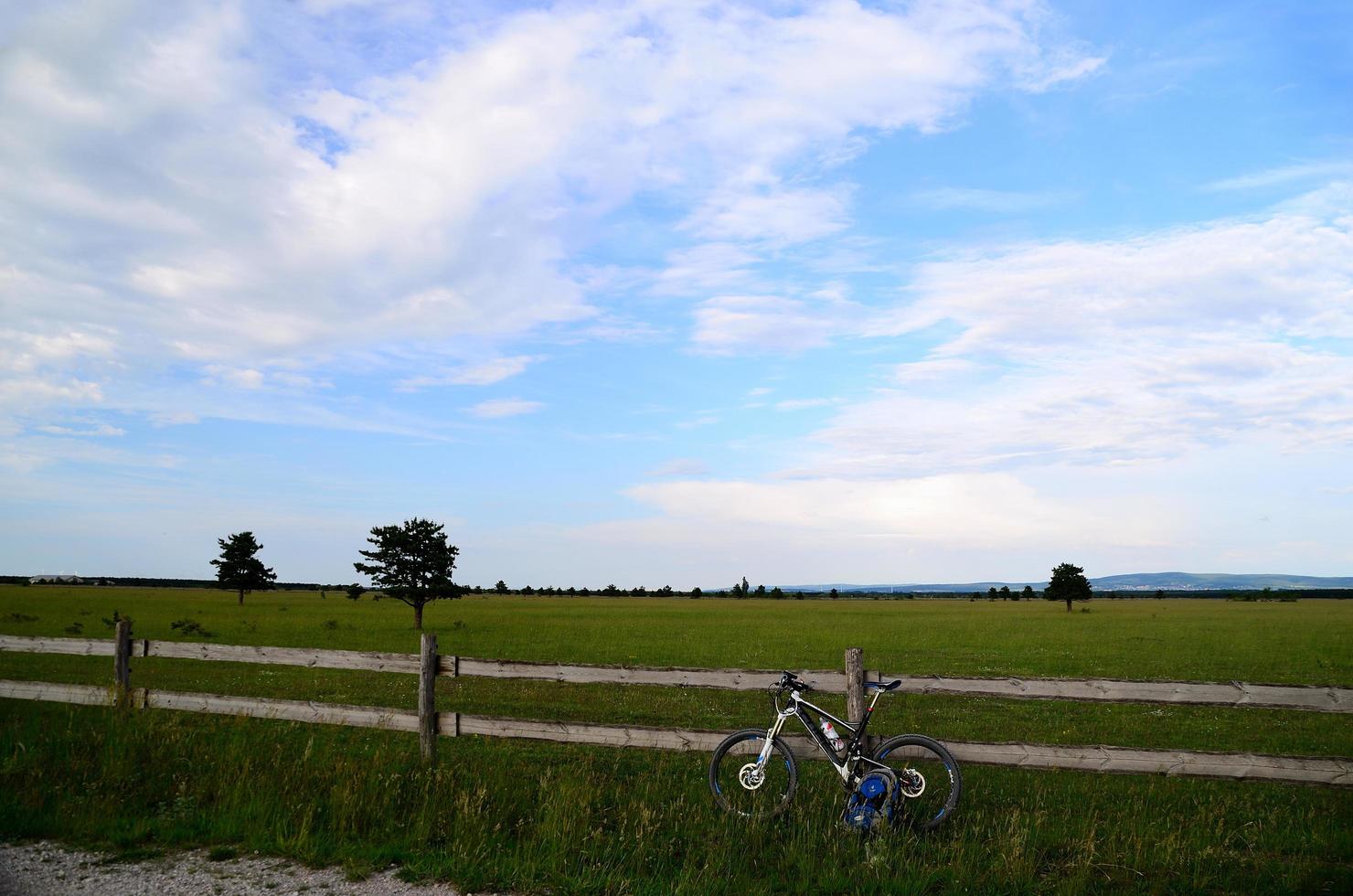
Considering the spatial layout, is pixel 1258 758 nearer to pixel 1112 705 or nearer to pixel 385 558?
pixel 1112 705

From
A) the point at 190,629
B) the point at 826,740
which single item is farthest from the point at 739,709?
the point at 190,629

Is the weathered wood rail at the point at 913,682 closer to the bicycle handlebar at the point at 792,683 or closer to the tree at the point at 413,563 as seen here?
the bicycle handlebar at the point at 792,683

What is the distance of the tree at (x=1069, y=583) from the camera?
339ft

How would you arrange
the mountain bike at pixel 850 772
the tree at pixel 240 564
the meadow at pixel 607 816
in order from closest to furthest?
1. the meadow at pixel 607 816
2. the mountain bike at pixel 850 772
3. the tree at pixel 240 564

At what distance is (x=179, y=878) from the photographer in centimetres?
712

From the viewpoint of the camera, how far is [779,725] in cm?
941

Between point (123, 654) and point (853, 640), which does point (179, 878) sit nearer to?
point (123, 654)

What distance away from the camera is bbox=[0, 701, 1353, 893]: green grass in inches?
287

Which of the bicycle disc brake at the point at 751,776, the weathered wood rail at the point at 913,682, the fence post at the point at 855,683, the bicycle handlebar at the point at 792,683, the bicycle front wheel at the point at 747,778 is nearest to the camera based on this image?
the weathered wood rail at the point at 913,682

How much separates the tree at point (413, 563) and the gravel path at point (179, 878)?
4912cm

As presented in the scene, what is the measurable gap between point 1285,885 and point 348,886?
25.8 ft

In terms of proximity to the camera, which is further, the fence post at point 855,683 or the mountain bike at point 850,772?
the fence post at point 855,683

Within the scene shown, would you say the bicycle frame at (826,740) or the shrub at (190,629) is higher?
the bicycle frame at (826,740)

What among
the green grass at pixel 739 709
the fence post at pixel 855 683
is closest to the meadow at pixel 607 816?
the green grass at pixel 739 709
